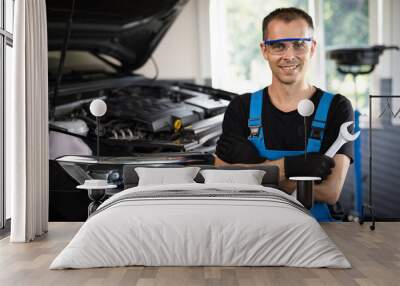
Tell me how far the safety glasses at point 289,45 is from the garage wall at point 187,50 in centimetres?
62

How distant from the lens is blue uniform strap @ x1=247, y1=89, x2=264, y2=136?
18.8 feet

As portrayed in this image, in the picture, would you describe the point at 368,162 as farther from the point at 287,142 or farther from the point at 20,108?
the point at 20,108

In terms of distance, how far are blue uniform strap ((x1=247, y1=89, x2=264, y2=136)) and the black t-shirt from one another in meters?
0.03

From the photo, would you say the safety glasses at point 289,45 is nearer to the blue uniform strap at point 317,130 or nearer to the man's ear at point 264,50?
the man's ear at point 264,50

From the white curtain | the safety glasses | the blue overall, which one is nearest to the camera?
the white curtain

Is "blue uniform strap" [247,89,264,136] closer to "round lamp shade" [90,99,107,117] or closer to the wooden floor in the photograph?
"round lamp shade" [90,99,107,117]

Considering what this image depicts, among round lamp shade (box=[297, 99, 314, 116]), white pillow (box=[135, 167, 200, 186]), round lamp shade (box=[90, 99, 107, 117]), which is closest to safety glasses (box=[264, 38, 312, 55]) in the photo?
round lamp shade (box=[297, 99, 314, 116])

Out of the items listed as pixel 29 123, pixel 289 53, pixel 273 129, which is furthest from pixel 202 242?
pixel 289 53

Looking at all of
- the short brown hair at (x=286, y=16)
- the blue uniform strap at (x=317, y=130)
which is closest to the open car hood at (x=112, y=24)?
the short brown hair at (x=286, y=16)

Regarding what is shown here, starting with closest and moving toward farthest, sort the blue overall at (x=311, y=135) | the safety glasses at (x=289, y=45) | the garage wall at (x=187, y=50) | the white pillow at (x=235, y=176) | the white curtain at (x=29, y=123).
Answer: the white curtain at (x=29, y=123), the white pillow at (x=235, y=176), the blue overall at (x=311, y=135), the safety glasses at (x=289, y=45), the garage wall at (x=187, y=50)

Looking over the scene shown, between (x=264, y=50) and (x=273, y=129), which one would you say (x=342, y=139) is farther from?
(x=264, y=50)

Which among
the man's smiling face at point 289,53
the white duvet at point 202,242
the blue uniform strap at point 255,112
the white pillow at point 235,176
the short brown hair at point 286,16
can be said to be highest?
the short brown hair at point 286,16

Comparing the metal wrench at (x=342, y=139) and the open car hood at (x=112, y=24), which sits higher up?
the open car hood at (x=112, y=24)

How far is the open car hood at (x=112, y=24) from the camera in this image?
5.82 meters
